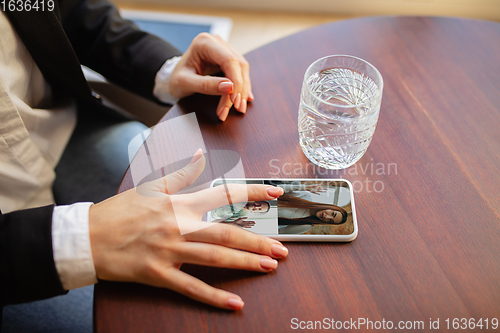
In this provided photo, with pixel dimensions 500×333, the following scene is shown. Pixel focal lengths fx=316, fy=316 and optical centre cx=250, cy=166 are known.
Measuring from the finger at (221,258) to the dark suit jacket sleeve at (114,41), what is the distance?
47 cm

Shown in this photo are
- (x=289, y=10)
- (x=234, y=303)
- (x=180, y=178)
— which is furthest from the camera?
(x=289, y=10)

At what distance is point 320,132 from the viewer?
20.5 inches

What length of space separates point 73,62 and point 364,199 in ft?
2.09

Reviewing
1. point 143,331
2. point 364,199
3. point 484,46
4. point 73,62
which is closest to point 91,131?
point 73,62

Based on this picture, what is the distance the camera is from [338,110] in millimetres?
466

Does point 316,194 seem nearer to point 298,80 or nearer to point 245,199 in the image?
point 245,199

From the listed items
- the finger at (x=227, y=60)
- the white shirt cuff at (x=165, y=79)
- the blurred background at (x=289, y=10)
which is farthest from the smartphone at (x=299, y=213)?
the blurred background at (x=289, y=10)

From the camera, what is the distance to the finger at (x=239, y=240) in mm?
444

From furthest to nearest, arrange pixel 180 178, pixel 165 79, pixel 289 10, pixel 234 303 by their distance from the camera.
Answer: pixel 289 10, pixel 165 79, pixel 180 178, pixel 234 303

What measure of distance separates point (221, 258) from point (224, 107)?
30 cm

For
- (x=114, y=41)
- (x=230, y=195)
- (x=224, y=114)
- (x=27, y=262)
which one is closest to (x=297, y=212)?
(x=230, y=195)

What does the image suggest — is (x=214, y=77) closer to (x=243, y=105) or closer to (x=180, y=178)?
(x=243, y=105)

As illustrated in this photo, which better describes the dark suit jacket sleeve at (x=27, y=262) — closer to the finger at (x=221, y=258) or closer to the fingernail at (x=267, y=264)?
the finger at (x=221, y=258)

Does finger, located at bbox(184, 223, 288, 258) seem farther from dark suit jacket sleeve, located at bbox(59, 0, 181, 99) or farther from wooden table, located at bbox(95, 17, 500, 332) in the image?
dark suit jacket sleeve, located at bbox(59, 0, 181, 99)
